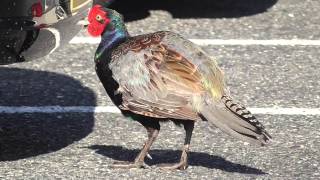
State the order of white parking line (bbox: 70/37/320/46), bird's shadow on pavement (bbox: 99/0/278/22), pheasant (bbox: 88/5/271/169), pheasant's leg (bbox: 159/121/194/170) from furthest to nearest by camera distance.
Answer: bird's shadow on pavement (bbox: 99/0/278/22)
white parking line (bbox: 70/37/320/46)
pheasant's leg (bbox: 159/121/194/170)
pheasant (bbox: 88/5/271/169)

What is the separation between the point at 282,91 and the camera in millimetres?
7262

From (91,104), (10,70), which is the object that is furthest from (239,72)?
(10,70)

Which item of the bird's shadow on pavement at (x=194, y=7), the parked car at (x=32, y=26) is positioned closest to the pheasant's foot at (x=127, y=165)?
the parked car at (x=32, y=26)

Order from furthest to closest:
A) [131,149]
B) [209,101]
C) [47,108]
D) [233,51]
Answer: [233,51], [47,108], [131,149], [209,101]

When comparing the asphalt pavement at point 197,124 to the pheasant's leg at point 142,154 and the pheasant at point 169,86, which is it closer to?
the pheasant's leg at point 142,154

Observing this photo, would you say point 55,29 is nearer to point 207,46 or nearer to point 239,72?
point 239,72

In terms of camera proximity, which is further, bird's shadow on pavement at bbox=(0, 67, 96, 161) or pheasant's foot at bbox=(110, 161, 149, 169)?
bird's shadow on pavement at bbox=(0, 67, 96, 161)

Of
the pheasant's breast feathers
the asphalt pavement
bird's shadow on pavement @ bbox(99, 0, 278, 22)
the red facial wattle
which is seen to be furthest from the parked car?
bird's shadow on pavement @ bbox(99, 0, 278, 22)

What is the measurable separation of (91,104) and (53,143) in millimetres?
857

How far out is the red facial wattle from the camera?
566 centimetres

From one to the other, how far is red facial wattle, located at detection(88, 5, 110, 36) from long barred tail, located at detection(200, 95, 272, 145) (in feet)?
2.76

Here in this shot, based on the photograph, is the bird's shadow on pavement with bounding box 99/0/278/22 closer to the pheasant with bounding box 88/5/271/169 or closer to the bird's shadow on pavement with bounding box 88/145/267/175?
the bird's shadow on pavement with bounding box 88/145/267/175

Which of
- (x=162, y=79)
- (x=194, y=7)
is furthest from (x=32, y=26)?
(x=194, y=7)

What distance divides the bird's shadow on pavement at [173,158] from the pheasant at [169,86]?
20 centimetres
